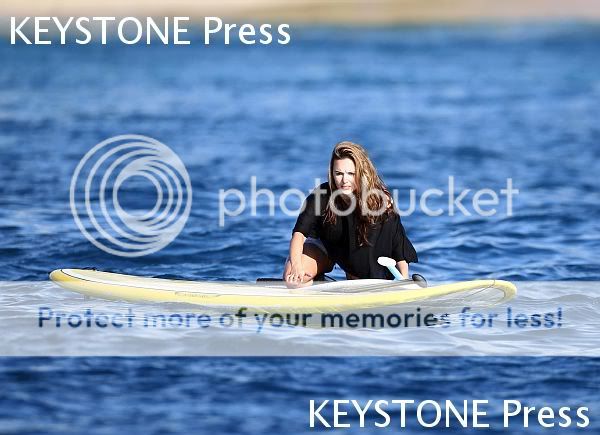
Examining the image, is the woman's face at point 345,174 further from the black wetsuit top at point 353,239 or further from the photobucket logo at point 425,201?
the photobucket logo at point 425,201

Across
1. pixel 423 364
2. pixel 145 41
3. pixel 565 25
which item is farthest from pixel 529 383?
pixel 565 25

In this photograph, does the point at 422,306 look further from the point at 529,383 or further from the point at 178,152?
the point at 178,152

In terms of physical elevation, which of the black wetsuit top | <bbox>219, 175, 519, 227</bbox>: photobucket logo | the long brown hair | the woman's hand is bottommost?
the woman's hand

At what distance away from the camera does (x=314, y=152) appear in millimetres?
20078

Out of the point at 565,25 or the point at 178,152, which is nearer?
the point at 178,152

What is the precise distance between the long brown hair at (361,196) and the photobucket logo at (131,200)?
368 cm

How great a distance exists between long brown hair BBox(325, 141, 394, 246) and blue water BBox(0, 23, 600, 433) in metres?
1.45

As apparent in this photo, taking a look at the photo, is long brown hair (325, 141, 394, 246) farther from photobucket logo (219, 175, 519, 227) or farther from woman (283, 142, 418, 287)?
photobucket logo (219, 175, 519, 227)

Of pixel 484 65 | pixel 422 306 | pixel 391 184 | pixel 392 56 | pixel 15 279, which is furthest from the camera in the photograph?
pixel 392 56

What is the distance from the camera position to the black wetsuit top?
8.44m

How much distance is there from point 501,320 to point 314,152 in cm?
1184

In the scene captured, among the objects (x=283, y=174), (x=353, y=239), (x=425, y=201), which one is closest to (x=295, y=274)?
(x=353, y=239)

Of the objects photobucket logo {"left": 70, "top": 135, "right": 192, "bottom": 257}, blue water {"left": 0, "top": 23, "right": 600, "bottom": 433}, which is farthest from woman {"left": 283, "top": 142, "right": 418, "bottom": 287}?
photobucket logo {"left": 70, "top": 135, "right": 192, "bottom": 257}

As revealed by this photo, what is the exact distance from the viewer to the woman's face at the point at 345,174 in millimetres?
8227
